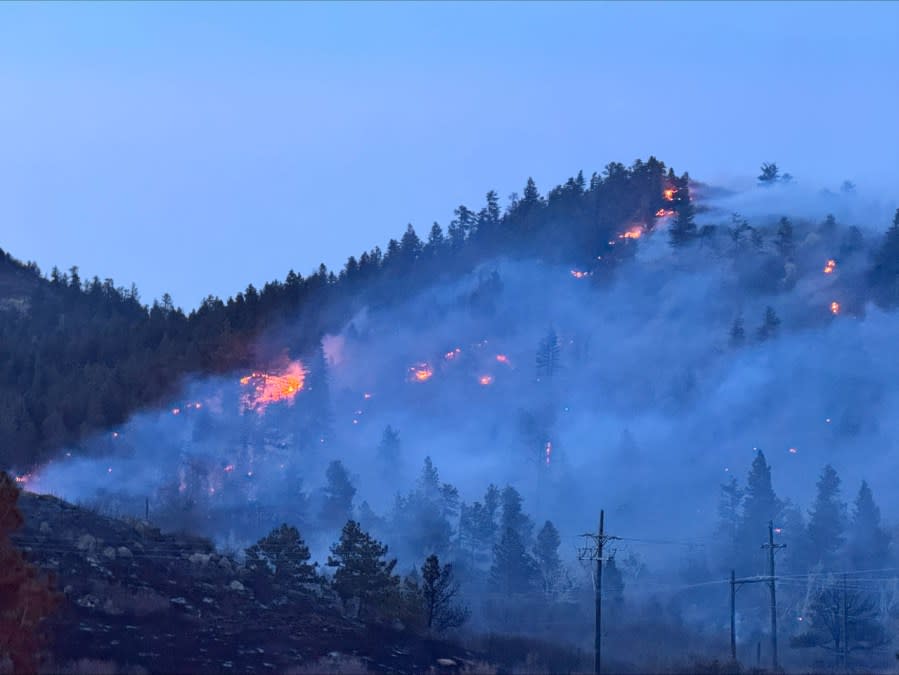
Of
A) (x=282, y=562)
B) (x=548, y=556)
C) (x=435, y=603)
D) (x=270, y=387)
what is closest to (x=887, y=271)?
(x=270, y=387)

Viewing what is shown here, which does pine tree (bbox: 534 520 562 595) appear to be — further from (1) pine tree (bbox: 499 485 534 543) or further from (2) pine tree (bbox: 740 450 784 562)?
(2) pine tree (bbox: 740 450 784 562)

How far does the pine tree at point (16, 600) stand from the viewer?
125 feet

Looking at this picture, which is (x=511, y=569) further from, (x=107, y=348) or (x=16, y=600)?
(x=107, y=348)

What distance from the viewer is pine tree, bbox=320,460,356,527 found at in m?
115

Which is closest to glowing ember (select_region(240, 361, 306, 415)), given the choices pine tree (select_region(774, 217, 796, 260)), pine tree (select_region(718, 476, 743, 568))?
pine tree (select_region(718, 476, 743, 568))

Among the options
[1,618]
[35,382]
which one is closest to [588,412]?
[35,382]

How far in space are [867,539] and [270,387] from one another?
8416 centimetres

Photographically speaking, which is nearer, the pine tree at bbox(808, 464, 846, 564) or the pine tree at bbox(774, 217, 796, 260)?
the pine tree at bbox(808, 464, 846, 564)

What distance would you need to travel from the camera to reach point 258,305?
185 metres

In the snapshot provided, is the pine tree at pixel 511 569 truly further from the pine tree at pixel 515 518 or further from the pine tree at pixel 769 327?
the pine tree at pixel 769 327

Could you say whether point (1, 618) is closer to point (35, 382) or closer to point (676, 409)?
point (35, 382)

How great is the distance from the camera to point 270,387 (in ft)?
531

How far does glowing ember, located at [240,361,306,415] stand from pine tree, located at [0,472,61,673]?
115 m

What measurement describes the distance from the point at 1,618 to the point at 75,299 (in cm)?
16547
